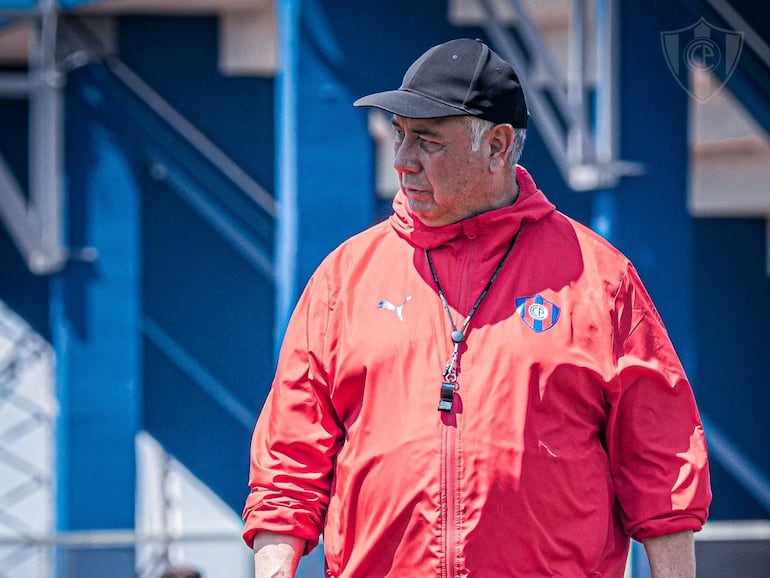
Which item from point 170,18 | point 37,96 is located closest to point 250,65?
point 170,18

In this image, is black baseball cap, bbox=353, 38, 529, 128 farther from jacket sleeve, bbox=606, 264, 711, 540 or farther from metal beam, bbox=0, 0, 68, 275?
metal beam, bbox=0, 0, 68, 275

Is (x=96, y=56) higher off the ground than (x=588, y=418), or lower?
higher

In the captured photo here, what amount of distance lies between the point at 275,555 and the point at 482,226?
667 mm

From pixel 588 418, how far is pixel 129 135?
23.9 ft

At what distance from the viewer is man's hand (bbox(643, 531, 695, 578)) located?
7.55ft

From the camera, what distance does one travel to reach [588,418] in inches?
90.8

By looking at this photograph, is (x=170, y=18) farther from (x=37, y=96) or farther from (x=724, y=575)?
(x=724, y=575)

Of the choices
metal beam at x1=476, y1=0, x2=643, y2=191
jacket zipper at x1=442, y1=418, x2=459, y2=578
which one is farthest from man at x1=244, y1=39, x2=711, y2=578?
metal beam at x1=476, y1=0, x2=643, y2=191

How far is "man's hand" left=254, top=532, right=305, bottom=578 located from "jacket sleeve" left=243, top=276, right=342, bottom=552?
2 centimetres

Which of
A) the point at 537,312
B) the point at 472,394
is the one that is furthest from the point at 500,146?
the point at 472,394

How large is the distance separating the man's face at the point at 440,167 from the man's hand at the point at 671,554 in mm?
651

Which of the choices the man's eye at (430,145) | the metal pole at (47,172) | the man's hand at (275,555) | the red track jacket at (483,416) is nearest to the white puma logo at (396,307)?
the red track jacket at (483,416)

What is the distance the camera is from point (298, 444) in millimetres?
2348

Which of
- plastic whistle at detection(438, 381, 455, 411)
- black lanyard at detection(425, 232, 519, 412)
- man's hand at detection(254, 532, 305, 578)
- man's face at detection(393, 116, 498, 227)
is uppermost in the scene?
man's face at detection(393, 116, 498, 227)
